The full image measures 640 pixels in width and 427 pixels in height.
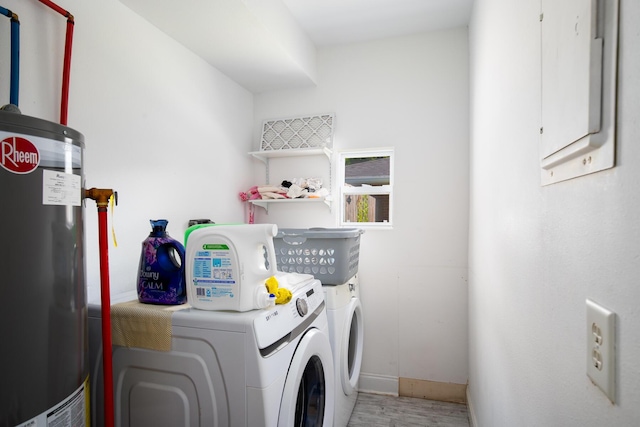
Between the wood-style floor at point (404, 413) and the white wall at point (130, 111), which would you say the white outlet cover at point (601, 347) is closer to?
the white wall at point (130, 111)

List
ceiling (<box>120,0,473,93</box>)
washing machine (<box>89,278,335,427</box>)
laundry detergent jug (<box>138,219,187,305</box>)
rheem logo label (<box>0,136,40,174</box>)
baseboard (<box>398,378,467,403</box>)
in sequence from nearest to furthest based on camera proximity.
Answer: rheem logo label (<box>0,136,40,174</box>) → washing machine (<box>89,278,335,427</box>) → laundry detergent jug (<box>138,219,187,305</box>) → ceiling (<box>120,0,473,93</box>) → baseboard (<box>398,378,467,403</box>)

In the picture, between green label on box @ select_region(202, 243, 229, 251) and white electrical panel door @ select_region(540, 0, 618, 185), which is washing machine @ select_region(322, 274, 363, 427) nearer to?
green label on box @ select_region(202, 243, 229, 251)

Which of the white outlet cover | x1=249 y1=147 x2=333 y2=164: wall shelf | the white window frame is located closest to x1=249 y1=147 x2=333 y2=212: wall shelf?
x1=249 y1=147 x2=333 y2=164: wall shelf

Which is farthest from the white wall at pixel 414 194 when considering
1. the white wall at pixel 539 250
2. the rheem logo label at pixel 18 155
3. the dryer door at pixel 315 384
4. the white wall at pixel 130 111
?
the rheem logo label at pixel 18 155

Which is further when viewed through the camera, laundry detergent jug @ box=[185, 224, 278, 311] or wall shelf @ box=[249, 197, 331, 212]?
wall shelf @ box=[249, 197, 331, 212]

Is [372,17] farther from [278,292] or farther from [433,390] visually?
[433,390]

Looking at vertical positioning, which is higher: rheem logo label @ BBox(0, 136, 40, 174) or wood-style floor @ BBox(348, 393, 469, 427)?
rheem logo label @ BBox(0, 136, 40, 174)

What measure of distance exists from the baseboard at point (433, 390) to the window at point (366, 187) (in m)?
1.22

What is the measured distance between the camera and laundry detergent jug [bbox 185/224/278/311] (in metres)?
1.13

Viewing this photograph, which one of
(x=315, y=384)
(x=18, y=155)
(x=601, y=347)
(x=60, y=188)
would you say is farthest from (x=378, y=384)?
(x=18, y=155)

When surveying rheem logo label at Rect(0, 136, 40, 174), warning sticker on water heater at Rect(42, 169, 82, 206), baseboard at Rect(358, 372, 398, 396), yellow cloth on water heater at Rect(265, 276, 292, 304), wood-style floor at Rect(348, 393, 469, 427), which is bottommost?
wood-style floor at Rect(348, 393, 469, 427)

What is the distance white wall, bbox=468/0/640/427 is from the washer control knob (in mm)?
746

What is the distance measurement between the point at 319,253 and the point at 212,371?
997 mm

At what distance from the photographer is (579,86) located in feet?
1.82
